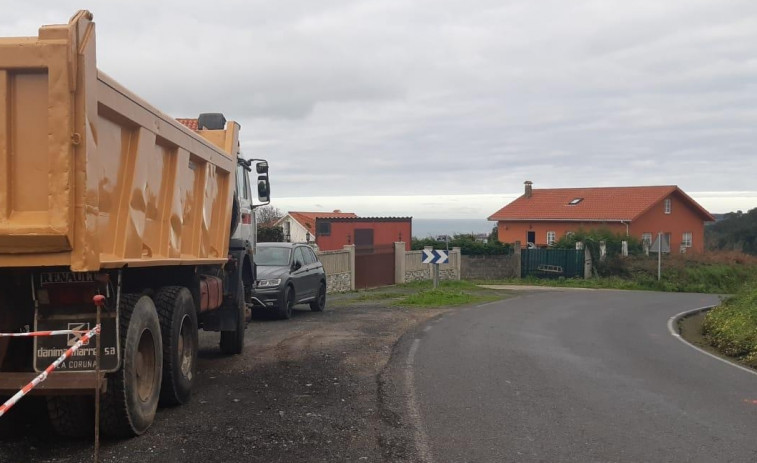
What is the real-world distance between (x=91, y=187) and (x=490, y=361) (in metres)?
6.99

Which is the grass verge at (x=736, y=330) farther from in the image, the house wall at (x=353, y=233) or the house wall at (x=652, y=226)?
the house wall at (x=652, y=226)

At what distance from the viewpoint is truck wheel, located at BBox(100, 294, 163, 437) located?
6.02 metres

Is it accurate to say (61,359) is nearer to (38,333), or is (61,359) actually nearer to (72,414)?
(38,333)

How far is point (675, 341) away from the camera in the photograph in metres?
14.9

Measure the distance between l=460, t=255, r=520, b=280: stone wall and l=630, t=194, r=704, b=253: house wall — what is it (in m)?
15.1

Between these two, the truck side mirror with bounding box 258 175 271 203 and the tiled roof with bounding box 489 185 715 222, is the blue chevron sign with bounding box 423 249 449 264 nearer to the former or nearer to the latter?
the truck side mirror with bounding box 258 175 271 203

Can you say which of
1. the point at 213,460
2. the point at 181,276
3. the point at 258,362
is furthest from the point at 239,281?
the point at 213,460

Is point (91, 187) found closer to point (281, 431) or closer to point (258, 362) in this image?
point (281, 431)

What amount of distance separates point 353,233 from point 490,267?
922cm

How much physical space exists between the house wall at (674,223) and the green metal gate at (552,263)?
14417 millimetres

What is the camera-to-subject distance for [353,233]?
46.1 meters

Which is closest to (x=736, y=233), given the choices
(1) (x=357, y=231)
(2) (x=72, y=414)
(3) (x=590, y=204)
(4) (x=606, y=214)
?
(3) (x=590, y=204)

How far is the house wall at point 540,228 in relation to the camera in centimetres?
5391

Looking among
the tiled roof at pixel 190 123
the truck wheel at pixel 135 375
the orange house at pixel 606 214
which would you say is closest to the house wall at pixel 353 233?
the orange house at pixel 606 214
